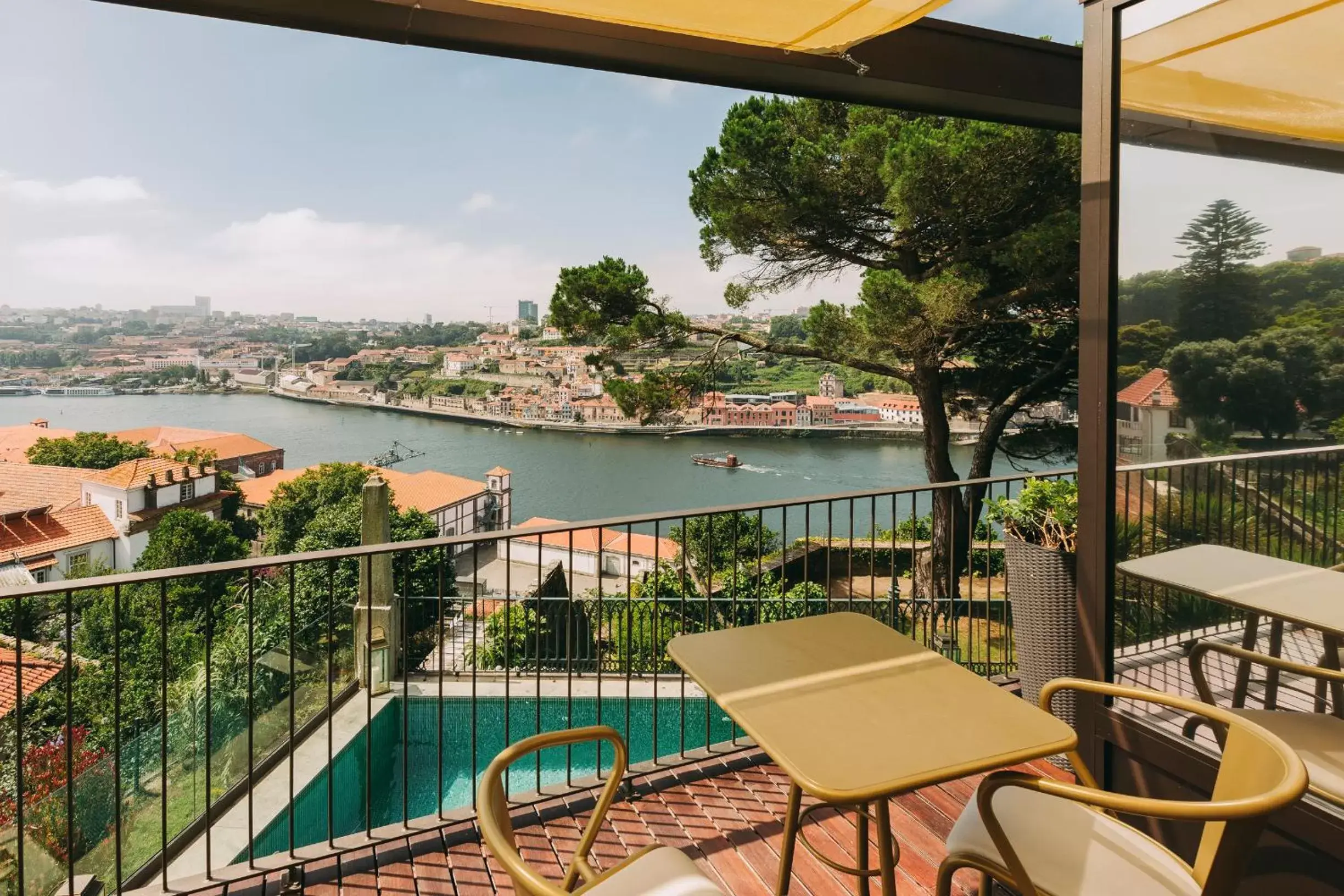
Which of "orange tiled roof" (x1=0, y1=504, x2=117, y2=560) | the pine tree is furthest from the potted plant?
"orange tiled roof" (x1=0, y1=504, x2=117, y2=560)

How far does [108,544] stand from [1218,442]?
3266cm

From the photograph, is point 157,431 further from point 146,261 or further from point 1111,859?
point 1111,859

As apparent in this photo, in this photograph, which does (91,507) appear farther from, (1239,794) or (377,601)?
(1239,794)

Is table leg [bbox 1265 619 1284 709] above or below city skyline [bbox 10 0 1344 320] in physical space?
below

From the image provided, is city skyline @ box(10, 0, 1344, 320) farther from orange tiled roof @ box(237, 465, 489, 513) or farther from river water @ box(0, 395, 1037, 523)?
orange tiled roof @ box(237, 465, 489, 513)

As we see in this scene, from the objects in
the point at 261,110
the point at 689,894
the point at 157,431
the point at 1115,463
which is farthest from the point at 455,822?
the point at 261,110

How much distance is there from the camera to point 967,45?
2.48m

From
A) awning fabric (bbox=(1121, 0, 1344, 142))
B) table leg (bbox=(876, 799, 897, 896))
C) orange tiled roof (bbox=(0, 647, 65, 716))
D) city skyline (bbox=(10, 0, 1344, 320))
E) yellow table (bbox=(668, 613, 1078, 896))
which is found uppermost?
city skyline (bbox=(10, 0, 1344, 320))

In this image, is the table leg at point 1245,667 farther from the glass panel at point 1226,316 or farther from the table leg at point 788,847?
the table leg at point 788,847

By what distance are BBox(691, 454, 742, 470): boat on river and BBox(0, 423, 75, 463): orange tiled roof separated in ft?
81.4

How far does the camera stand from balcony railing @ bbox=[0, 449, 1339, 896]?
1.92 m

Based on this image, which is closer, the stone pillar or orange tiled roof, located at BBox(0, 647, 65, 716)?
the stone pillar

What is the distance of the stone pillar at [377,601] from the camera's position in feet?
19.2

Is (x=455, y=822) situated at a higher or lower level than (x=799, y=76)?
lower
